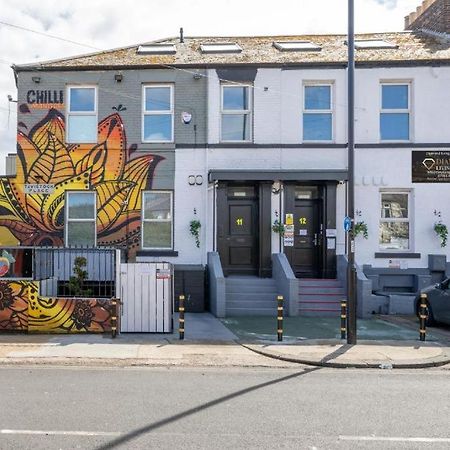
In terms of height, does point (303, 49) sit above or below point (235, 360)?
above

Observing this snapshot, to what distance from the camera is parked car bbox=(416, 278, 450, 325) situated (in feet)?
37.9

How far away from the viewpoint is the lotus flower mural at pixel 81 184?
1487 cm

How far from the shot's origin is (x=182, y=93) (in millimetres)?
14961

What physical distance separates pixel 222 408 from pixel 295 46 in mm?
13244

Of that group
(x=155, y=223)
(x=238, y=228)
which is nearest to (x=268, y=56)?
(x=238, y=228)

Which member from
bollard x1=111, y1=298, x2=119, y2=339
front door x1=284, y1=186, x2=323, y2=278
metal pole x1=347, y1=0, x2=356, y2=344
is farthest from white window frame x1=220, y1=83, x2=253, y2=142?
bollard x1=111, y1=298, x2=119, y2=339

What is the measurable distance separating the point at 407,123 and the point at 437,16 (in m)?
5.29

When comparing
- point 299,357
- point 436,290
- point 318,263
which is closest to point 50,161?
point 318,263

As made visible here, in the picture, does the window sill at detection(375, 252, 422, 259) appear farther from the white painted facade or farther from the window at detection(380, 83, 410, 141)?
the window at detection(380, 83, 410, 141)

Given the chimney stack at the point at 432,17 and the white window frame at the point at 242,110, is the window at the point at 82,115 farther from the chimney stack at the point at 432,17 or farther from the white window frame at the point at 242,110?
the chimney stack at the point at 432,17

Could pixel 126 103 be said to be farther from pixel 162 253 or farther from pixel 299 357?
pixel 299 357

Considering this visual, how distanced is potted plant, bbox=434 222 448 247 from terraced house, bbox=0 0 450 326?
0.44 feet

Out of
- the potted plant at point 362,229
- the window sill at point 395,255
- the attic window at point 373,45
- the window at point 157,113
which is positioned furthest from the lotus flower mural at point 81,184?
the attic window at point 373,45

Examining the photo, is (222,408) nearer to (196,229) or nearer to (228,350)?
(228,350)
